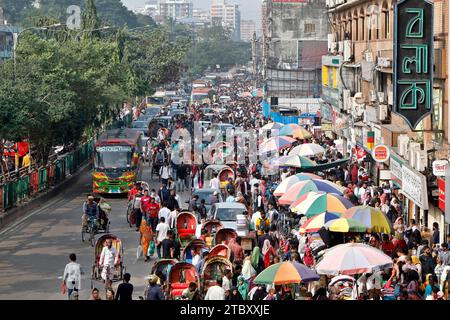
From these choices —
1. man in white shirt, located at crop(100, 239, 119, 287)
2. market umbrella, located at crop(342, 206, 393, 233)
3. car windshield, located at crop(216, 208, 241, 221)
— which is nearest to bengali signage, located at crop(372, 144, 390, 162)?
car windshield, located at crop(216, 208, 241, 221)

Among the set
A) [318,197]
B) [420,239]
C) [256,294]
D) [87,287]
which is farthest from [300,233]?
[256,294]

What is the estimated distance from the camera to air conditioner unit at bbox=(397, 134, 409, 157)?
3079cm

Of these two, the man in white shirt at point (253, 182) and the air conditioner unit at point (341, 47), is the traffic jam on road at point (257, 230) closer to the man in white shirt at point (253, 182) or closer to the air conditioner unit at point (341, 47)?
the man in white shirt at point (253, 182)

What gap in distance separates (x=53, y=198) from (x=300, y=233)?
18.8 m

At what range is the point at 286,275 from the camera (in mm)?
16500

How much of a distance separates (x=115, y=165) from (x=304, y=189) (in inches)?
576

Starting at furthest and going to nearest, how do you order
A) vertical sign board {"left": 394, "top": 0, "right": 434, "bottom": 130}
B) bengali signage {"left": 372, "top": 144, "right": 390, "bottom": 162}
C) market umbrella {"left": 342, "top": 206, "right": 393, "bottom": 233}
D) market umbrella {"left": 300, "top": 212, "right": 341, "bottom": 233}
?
bengali signage {"left": 372, "top": 144, "right": 390, "bottom": 162}
vertical sign board {"left": 394, "top": 0, "right": 434, "bottom": 130}
market umbrella {"left": 300, "top": 212, "right": 341, "bottom": 233}
market umbrella {"left": 342, "top": 206, "right": 393, "bottom": 233}

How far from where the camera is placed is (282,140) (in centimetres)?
4122

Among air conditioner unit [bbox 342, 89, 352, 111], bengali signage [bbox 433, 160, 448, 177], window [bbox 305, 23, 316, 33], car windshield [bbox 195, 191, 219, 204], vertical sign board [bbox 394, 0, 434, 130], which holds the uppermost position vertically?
window [bbox 305, 23, 316, 33]

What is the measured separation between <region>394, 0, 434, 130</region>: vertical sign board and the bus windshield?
15.7m

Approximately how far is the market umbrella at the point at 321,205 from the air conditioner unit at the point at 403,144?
7.80 metres

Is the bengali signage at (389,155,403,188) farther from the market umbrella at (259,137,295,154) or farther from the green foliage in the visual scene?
the green foliage

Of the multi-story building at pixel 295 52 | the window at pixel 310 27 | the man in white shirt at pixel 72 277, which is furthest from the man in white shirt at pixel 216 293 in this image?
the window at pixel 310 27

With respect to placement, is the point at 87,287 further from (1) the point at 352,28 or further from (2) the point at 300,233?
(1) the point at 352,28
